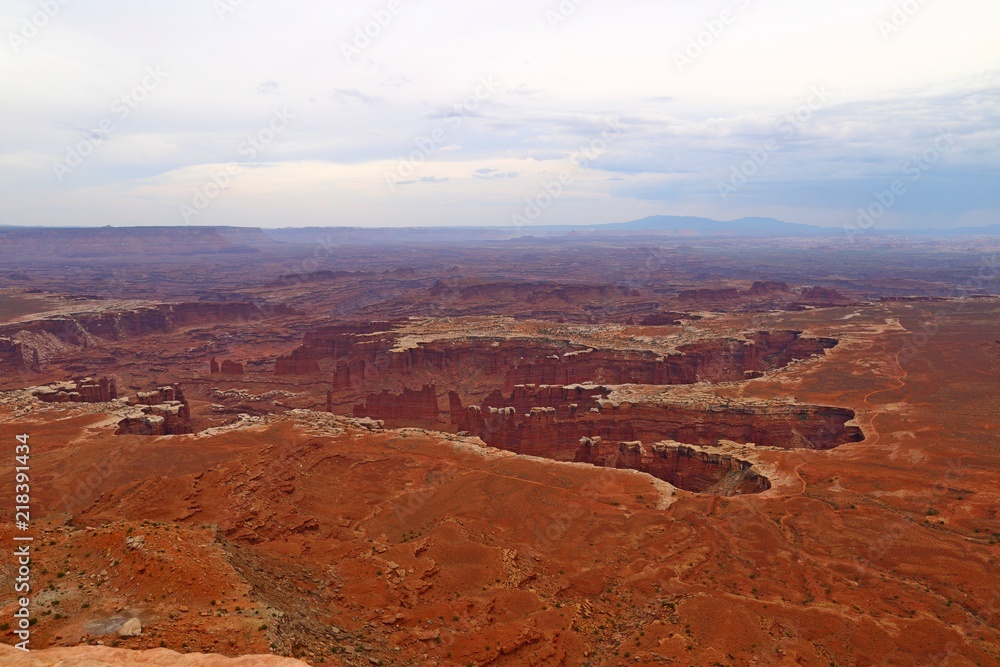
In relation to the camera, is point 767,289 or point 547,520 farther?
point 767,289

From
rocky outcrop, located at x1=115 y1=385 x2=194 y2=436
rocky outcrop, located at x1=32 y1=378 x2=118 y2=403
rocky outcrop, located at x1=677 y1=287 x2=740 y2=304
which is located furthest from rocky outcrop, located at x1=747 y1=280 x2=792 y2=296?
rocky outcrop, located at x1=32 y1=378 x2=118 y2=403

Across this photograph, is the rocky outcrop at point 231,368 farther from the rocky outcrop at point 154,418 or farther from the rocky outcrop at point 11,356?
the rocky outcrop at point 154,418

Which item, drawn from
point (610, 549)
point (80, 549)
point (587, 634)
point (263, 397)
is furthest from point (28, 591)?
point (263, 397)

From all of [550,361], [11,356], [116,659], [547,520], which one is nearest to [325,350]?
[550,361]

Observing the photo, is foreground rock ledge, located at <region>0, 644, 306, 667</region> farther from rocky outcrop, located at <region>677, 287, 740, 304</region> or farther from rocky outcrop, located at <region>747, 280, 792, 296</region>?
rocky outcrop, located at <region>747, 280, 792, 296</region>

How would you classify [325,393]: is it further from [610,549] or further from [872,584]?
[872,584]

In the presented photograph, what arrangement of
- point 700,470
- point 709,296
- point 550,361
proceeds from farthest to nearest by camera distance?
point 709,296, point 550,361, point 700,470

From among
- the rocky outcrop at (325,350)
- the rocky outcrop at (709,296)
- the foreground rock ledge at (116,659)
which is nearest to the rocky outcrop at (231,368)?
the rocky outcrop at (325,350)

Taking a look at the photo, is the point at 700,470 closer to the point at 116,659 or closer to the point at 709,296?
the point at 116,659
